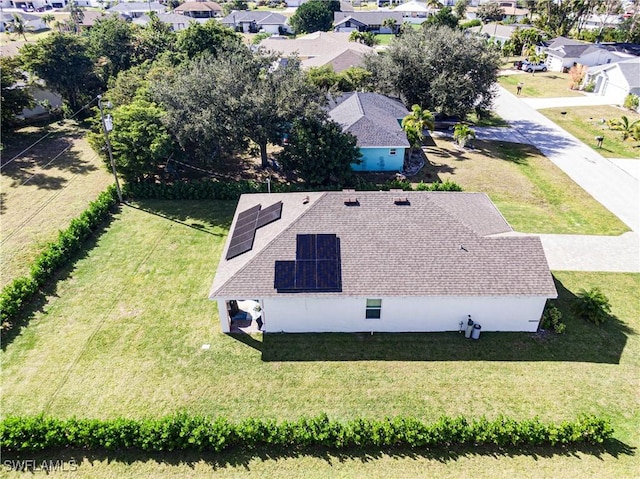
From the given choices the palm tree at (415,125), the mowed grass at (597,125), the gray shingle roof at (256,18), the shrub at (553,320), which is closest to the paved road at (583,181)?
the mowed grass at (597,125)

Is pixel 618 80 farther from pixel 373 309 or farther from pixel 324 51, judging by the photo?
pixel 373 309

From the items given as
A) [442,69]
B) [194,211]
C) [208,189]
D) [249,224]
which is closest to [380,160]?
[442,69]

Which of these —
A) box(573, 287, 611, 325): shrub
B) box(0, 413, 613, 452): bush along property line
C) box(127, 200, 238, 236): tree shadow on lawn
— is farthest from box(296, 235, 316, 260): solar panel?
box(573, 287, 611, 325): shrub

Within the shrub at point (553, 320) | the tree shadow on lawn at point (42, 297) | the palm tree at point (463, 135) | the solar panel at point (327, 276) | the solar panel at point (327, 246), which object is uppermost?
the solar panel at point (327, 246)

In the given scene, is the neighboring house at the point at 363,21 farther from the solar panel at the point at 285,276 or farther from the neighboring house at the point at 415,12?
the solar panel at the point at 285,276

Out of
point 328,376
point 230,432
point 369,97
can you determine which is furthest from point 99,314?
point 369,97

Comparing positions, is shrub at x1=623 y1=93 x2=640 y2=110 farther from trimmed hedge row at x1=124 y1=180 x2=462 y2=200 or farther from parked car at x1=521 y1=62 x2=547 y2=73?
trimmed hedge row at x1=124 y1=180 x2=462 y2=200

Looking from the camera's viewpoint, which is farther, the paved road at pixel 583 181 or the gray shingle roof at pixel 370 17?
the gray shingle roof at pixel 370 17
